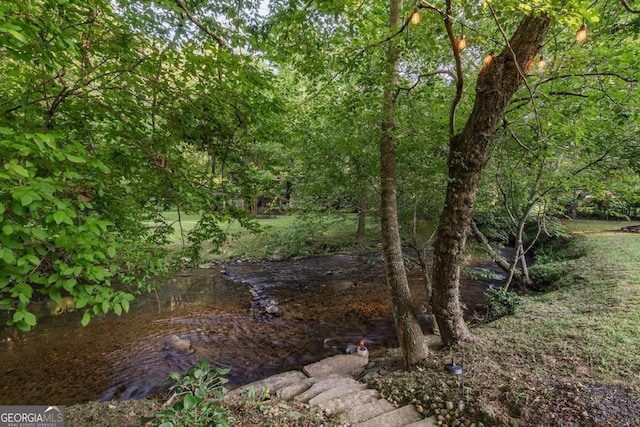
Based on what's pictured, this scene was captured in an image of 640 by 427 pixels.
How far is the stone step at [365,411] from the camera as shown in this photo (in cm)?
308

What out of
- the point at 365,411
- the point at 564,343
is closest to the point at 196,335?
the point at 365,411

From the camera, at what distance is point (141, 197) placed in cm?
287

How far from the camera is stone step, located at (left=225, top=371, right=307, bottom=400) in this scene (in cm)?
378

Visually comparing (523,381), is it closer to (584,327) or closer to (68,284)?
(584,327)

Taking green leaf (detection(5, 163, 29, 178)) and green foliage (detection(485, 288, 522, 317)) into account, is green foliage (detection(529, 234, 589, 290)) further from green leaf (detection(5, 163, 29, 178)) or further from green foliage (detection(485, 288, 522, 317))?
green leaf (detection(5, 163, 29, 178))

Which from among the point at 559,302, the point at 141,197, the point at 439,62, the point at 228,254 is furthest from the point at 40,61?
the point at 228,254

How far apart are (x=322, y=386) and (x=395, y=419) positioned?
3.76ft

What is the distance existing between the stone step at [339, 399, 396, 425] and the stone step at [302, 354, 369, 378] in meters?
1.34

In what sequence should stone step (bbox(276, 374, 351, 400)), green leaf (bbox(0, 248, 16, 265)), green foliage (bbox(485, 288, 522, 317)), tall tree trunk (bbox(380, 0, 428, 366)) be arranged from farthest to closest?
1. green foliage (bbox(485, 288, 522, 317))
2. tall tree trunk (bbox(380, 0, 428, 366))
3. stone step (bbox(276, 374, 351, 400))
4. green leaf (bbox(0, 248, 16, 265))

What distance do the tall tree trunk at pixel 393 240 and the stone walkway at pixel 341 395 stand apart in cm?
84

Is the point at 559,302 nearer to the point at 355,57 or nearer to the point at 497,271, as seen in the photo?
→ the point at 497,271

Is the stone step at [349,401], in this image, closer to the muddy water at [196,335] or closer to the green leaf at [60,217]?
the muddy water at [196,335]

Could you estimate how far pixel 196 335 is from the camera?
21.2ft

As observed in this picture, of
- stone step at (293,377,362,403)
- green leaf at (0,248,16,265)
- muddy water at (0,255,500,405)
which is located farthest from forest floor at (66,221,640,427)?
green leaf at (0,248,16,265)
